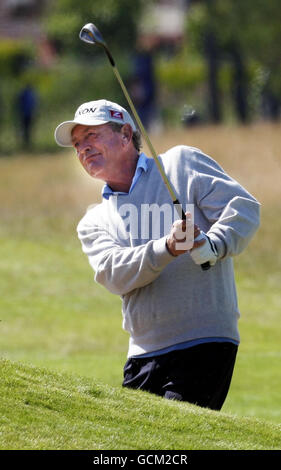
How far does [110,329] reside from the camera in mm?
15383

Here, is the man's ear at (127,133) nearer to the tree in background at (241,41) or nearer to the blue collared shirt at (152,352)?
the blue collared shirt at (152,352)

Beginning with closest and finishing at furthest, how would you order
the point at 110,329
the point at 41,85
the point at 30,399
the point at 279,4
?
the point at 30,399 < the point at 110,329 < the point at 279,4 < the point at 41,85

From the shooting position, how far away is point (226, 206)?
5.68 metres

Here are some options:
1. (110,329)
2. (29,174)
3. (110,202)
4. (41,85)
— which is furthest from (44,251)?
(41,85)

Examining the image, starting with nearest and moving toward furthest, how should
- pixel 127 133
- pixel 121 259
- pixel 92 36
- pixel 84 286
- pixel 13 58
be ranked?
pixel 92 36
pixel 121 259
pixel 127 133
pixel 84 286
pixel 13 58

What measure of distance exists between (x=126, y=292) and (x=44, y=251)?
15.8 metres

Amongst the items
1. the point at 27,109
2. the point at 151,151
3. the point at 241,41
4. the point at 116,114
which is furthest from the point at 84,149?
the point at 241,41

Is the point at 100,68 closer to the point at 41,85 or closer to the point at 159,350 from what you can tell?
the point at 41,85

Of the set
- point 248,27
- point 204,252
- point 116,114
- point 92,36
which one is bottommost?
point 248,27

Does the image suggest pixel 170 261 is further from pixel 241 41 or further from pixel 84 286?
pixel 241 41

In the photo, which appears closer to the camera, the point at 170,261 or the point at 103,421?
the point at 103,421

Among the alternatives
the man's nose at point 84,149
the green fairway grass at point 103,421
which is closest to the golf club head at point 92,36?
the man's nose at point 84,149

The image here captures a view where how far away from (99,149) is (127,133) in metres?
0.20

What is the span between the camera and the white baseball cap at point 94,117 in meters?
5.82
